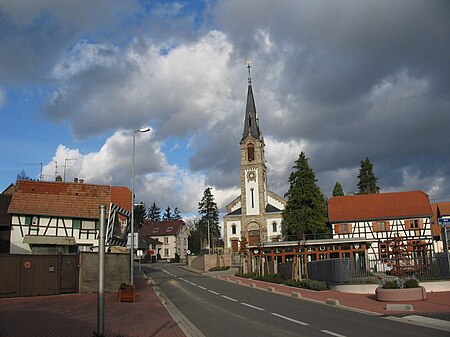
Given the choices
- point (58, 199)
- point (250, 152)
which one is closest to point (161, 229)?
point (250, 152)

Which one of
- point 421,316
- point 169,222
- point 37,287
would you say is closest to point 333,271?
point 421,316

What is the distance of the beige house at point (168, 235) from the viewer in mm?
105562

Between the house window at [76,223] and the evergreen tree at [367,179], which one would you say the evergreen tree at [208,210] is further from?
the house window at [76,223]

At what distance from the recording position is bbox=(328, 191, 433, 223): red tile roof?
5944cm

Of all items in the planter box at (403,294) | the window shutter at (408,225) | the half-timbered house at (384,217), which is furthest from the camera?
the window shutter at (408,225)

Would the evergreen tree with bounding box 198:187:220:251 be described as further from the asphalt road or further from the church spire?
the asphalt road

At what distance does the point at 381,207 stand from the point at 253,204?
2598 centimetres

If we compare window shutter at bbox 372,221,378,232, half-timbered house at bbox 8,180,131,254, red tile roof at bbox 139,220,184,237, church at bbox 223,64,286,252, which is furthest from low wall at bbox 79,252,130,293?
red tile roof at bbox 139,220,184,237

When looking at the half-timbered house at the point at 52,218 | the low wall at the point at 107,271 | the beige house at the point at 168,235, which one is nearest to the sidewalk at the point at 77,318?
the low wall at the point at 107,271

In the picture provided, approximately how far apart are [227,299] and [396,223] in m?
40.9

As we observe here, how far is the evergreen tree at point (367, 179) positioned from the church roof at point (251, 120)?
60.8ft

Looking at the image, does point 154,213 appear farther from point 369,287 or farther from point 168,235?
point 369,287

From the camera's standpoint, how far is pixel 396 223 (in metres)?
59.7

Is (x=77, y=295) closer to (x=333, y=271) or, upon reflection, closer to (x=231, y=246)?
(x=333, y=271)
